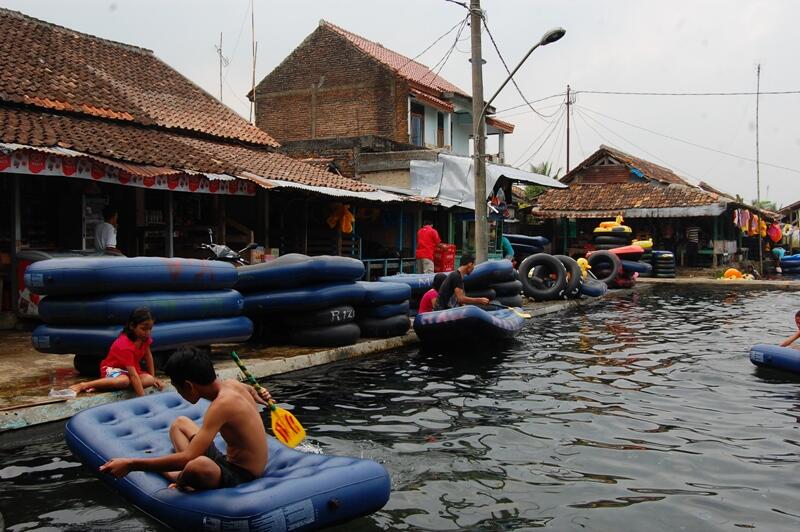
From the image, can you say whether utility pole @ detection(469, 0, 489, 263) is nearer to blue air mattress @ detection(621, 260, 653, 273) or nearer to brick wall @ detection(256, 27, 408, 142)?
blue air mattress @ detection(621, 260, 653, 273)

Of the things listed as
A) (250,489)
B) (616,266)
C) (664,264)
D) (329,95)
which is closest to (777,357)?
(250,489)

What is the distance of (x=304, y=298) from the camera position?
10062 mm

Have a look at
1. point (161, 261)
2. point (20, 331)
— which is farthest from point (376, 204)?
point (161, 261)

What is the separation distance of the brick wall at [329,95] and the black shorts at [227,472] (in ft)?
83.1

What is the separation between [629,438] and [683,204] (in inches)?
1033

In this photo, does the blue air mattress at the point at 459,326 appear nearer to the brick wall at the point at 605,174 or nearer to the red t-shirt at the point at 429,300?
the red t-shirt at the point at 429,300

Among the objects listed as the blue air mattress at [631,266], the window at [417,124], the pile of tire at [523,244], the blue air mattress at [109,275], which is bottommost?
the blue air mattress at [631,266]

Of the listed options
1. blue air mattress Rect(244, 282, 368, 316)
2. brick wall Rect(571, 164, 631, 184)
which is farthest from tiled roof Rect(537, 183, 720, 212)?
blue air mattress Rect(244, 282, 368, 316)

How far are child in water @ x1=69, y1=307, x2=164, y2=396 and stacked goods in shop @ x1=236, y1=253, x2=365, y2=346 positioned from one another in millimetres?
3040

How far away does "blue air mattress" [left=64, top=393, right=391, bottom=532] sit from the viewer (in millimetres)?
4121

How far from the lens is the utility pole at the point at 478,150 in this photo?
16.2 meters

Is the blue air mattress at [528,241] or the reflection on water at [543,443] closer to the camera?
the reflection on water at [543,443]

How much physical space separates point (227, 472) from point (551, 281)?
1651 cm

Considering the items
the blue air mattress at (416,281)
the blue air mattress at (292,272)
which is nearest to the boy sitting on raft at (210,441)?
the blue air mattress at (292,272)
